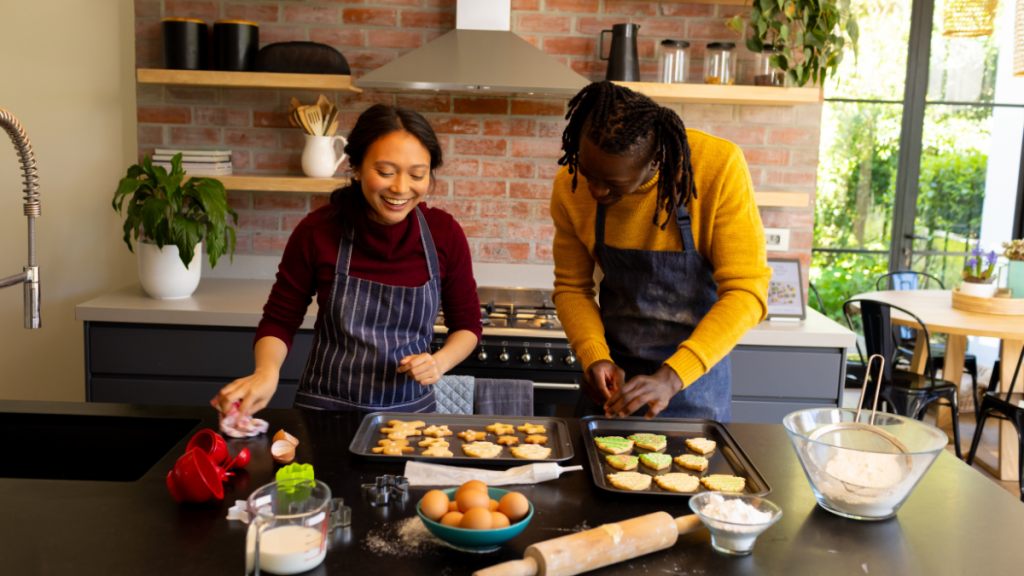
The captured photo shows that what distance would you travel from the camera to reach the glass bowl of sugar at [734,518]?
953 millimetres

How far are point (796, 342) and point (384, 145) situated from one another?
161cm

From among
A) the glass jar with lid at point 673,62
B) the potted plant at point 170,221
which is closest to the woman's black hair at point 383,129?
the potted plant at point 170,221

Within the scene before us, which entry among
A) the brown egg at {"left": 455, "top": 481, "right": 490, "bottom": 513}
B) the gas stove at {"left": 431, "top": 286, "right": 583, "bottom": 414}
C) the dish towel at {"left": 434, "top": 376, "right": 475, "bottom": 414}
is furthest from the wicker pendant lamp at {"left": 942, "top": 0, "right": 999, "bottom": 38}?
the brown egg at {"left": 455, "top": 481, "right": 490, "bottom": 513}

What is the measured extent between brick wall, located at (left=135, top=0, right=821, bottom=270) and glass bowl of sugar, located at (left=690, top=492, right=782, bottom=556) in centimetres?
209

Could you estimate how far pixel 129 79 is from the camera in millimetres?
2939

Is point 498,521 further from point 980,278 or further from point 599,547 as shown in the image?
point 980,278

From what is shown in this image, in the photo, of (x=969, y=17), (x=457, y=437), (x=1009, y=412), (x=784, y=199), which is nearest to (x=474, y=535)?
(x=457, y=437)

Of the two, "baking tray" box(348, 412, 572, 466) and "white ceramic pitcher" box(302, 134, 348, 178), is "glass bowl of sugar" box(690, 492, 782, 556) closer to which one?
"baking tray" box(348, 412, 572, 466)

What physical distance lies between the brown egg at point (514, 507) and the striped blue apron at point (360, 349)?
2.13 ft

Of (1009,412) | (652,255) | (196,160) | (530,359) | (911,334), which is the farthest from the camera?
(911,334)

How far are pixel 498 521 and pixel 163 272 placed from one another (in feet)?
6.72

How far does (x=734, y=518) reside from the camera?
0.98 metres

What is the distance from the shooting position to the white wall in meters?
2.56

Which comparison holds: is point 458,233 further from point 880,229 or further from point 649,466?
point 880,229
